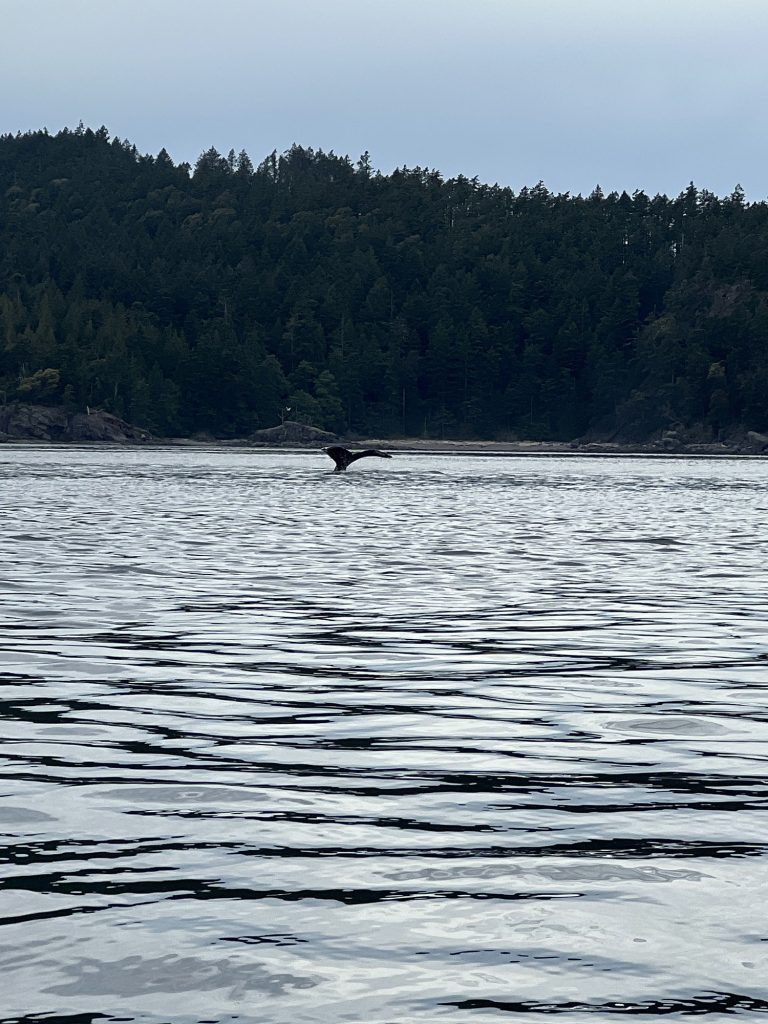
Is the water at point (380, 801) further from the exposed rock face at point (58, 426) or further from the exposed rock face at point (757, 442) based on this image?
the exposed rock face at point (757, 442)

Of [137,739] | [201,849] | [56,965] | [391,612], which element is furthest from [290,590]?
[56,965]

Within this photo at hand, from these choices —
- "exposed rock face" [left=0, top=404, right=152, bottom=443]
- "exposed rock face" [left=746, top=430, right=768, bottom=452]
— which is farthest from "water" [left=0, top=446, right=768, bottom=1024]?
"exposed rock face" [left=746, top=430, right=768, bottom=452]

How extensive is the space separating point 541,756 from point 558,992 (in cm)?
463

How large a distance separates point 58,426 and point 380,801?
18919 centimetres

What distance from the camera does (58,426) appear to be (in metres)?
194

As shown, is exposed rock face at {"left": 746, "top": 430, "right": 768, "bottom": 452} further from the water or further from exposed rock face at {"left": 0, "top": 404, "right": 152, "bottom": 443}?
the water

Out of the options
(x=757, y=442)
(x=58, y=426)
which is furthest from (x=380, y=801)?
(x=757, y=442)

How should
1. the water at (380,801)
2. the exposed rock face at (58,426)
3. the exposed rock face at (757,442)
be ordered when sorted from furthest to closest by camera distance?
the exposed rock face at (757,442)
the exposed rock face at (58,426)
the water at (380,801)

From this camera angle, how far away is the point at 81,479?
70688 millimetres

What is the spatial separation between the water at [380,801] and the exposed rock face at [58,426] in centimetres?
17173

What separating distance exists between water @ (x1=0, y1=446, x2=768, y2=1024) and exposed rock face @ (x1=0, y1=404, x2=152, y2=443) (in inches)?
6761

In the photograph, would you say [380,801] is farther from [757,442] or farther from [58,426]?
[757,442]

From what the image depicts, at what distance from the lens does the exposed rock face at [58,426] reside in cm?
19188

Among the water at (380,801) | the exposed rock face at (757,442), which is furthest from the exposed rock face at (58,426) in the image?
the water at (380,801)
